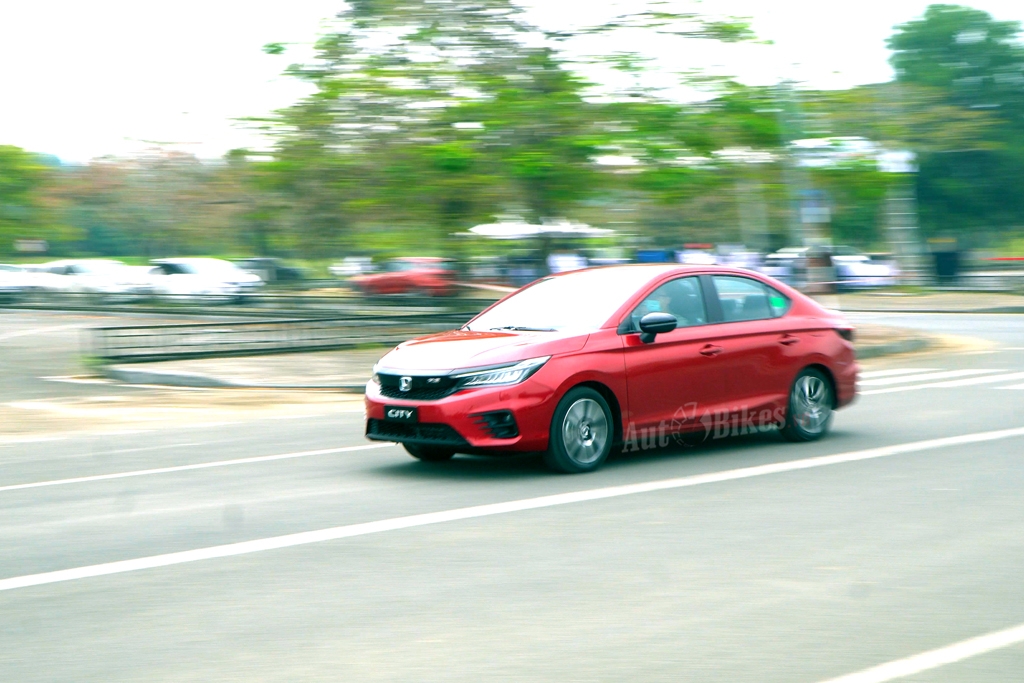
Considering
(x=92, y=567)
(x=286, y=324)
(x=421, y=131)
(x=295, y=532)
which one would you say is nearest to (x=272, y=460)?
(x=295, y=532)

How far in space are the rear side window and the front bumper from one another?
2129 millimetres

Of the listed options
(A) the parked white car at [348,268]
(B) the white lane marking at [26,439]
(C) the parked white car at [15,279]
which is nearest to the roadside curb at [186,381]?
(B) the white lane marking at [26,439]

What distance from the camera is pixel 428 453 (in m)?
10.0

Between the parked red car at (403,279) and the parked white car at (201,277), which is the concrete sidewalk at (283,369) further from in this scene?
the parked white car at (201,277)

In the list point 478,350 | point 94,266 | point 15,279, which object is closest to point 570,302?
point 478,350

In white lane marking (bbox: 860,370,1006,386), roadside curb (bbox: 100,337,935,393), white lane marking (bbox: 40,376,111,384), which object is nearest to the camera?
white lane marking (bbox: 860,370,1006,386)

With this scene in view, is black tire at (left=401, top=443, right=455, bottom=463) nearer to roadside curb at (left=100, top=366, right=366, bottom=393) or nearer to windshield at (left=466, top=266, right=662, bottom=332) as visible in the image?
windshield at (left=466, top=266, right=662, bottom=332)

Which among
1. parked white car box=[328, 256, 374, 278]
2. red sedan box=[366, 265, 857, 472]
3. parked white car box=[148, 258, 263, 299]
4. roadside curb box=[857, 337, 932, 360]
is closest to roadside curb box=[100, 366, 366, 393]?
red sedan box=[366, 265, 857, 472]

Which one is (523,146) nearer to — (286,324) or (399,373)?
(286,324)

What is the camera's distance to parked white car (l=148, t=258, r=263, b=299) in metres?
45.4

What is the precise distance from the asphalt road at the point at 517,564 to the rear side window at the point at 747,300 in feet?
3.63

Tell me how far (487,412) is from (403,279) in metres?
29.2

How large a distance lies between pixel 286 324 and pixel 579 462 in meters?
14.1

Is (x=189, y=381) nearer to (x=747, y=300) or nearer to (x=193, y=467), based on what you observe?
(x=193, y=467)
